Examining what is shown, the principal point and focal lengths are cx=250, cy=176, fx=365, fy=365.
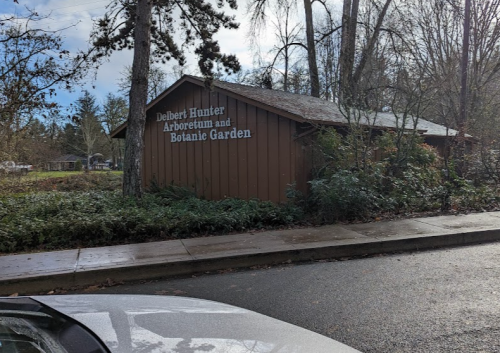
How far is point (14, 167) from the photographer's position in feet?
41.0

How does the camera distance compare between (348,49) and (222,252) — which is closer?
(222,252)

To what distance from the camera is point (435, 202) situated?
9891 mm

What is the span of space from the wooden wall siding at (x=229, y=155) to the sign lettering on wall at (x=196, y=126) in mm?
140

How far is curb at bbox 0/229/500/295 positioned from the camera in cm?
489

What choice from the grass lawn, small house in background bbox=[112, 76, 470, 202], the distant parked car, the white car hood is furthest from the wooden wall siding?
the white car hood

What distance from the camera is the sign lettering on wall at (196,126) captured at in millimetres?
12445

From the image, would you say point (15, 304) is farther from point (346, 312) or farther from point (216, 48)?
point (216, 48)

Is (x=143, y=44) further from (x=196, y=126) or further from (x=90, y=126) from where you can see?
(x=90, y=126)

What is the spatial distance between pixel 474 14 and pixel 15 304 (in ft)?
55.7

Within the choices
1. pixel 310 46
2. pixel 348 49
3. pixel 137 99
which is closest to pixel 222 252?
pixel 137 99

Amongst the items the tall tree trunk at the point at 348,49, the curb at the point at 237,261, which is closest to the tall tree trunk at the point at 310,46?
the tall tree trunk at the point at 348,49

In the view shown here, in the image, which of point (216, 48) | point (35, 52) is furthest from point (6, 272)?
point (216, 48)

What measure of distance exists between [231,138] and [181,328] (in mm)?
10766

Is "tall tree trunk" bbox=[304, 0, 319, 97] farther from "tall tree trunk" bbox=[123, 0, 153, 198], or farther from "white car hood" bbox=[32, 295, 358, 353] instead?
"white car hood" bbox=[32, 295, 358, 353]
